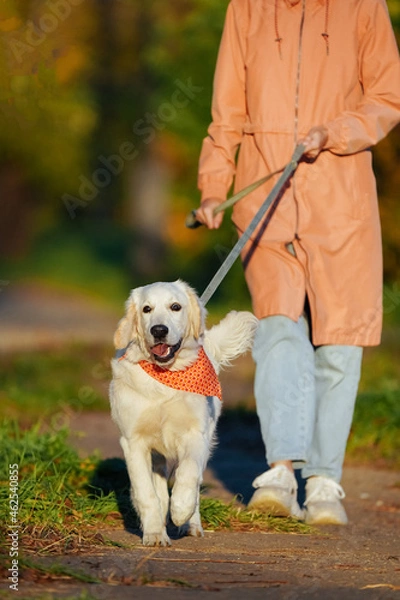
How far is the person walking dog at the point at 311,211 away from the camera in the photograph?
555 centimetres

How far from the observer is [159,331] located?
4.75 metres

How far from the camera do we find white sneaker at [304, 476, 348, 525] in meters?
5.50

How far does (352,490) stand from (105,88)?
21.9 m

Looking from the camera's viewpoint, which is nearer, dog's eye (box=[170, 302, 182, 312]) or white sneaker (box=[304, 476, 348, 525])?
dog's eye (box=[170, 302, 182, 312])

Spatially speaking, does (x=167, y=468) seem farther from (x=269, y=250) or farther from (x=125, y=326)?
(x=269, y=250)

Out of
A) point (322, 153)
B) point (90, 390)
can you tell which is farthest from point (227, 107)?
point (90, 390)

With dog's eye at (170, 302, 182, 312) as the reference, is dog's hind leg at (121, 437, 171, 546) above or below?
below

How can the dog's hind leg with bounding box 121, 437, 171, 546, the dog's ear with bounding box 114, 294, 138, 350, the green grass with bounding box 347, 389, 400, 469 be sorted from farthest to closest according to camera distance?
the green grass with bounding box 347, 389, 400, 469 < the dog's ear with bounding box 114, 294, 138, 350 < the dog's hind leg with bounding box 121, 437, 171, 546

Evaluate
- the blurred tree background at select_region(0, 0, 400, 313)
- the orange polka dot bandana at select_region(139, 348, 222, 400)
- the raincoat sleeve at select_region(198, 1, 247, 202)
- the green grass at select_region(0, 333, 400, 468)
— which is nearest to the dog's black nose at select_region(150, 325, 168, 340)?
the orange polka dot bandana at select_region(139, 348, 222, 400)

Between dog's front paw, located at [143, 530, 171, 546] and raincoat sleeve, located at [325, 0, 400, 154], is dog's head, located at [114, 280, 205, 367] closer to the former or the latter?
dog's front paw, located at [143, 530, 171, 546]

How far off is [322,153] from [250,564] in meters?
2.09

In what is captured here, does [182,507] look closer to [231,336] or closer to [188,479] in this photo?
[188,479]

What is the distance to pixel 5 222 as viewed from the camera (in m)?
30.3

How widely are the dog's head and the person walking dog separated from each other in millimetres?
650
